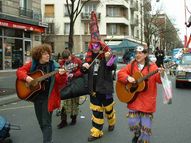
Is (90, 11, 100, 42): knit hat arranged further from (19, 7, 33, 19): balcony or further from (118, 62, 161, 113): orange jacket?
(19, 7, 33, 19): balcony

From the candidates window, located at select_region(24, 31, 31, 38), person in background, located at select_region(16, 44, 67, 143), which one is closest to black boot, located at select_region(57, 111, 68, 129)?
person in background, located at select_region(16, 44, 67, 143)

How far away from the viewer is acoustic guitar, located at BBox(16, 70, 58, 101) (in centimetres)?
613

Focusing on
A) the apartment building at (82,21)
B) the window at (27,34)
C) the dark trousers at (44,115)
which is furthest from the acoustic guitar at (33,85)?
the apartment building at (82,21)

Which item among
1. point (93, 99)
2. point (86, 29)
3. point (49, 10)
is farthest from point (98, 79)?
point (49, 10)

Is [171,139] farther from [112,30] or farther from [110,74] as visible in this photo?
[112,30]

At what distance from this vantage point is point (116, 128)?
8.38 metres

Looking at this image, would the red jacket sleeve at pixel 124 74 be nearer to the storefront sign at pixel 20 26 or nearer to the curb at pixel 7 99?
the curb at pixel 7 99

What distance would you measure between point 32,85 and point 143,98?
1674 millimetres

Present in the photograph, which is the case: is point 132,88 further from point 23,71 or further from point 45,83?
point 23,71

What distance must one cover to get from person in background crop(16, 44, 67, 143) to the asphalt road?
42.2 inches

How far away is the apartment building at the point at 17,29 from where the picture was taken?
27062 mm

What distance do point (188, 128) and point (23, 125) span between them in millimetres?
3540

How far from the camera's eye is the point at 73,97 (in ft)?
26.5

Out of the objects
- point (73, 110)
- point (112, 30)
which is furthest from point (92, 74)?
point (112, 30)
